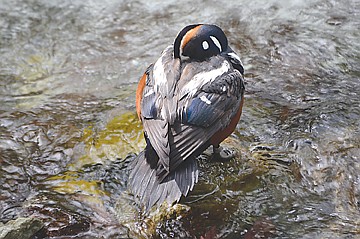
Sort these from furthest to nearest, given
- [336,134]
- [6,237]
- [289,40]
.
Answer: [289,40] < [336,134] < [6,237]

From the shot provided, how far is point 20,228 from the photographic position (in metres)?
3.56

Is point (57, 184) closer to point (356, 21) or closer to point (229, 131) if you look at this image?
point (229, 131)

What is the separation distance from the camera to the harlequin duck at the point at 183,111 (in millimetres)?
3699

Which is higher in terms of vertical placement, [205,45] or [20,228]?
[205,45]

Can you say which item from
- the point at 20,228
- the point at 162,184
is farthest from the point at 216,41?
the point at 20,228

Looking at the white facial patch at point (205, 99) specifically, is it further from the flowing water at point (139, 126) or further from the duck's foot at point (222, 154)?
the flowing water at point (139, 126)

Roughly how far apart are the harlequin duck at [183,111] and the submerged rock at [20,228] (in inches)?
26.6

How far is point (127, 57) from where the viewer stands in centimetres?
679

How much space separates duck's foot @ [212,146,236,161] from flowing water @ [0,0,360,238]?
0.07 meters

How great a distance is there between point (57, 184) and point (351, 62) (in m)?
3.42

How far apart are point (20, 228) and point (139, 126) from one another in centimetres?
163

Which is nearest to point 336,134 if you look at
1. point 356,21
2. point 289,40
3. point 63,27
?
point 289,40

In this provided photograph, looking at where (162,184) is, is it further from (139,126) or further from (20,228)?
(139,126)

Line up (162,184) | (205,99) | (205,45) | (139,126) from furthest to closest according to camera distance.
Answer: (139,126), (205,45), (205,99), (162,184)
